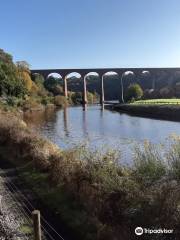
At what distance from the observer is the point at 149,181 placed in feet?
36.6

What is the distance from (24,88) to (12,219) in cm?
6949

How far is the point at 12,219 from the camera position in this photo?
11.3 meters

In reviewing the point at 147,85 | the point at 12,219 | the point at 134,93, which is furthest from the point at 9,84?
the point at 147,85

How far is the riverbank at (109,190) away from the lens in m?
9.47

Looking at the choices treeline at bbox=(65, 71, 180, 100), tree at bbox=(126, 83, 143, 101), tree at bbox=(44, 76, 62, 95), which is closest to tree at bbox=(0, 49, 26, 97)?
tree at bbox=(126, 83, 143, 101)

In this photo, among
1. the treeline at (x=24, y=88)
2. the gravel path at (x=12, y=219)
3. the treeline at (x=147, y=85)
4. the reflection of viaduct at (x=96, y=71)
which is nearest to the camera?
the gravel path at (x=12, y=219)

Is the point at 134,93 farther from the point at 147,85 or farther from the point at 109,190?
the point at 109,190

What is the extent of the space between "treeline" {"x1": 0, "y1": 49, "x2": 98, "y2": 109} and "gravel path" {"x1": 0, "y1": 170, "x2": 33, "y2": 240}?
49.8 m

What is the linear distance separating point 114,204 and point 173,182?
1.73 metres

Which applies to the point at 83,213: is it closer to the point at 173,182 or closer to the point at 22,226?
the point at 22,226

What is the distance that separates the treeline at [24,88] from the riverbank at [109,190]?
1938 inches

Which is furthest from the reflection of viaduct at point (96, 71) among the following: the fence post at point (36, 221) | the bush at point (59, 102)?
the fence post at point (36, 221)

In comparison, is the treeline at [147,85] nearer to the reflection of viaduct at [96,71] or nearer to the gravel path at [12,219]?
the reflection of viaduct at [96,71]

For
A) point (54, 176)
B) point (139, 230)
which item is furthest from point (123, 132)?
point (139, 230)
